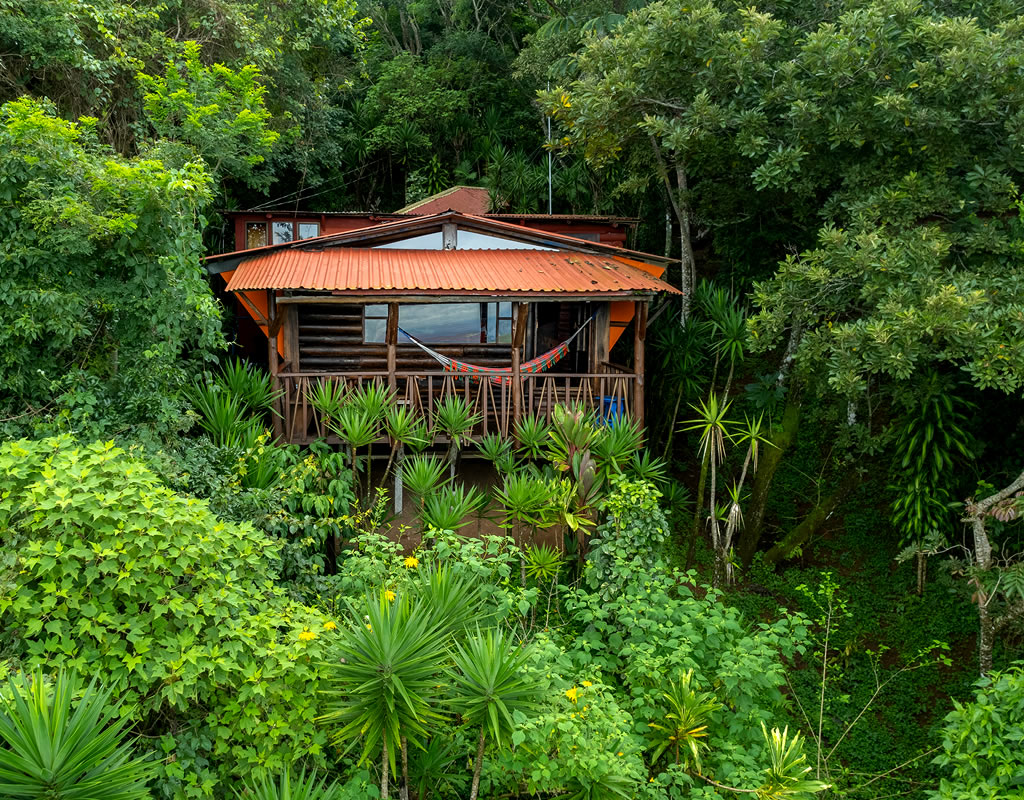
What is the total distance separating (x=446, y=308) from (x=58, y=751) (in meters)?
8.69

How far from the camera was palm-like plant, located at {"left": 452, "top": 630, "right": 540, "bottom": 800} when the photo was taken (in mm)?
4133

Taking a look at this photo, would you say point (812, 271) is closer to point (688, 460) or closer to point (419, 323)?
point (688, 460)

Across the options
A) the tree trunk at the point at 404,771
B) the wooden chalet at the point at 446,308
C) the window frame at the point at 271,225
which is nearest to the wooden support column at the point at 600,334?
the wooden chalet at the point at 446,308

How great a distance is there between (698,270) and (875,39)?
671 cm

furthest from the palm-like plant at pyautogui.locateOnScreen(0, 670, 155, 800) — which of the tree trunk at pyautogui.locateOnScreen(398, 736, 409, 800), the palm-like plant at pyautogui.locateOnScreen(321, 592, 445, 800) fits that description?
the tree trunk at pyautogui.locateOnScreen(398, 736, 409, 800)

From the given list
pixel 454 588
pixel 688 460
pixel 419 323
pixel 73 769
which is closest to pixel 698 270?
pixel 688 460

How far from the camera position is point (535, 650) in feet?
15.8

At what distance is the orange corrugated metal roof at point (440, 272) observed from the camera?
28.4 ft

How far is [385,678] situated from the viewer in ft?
13.1

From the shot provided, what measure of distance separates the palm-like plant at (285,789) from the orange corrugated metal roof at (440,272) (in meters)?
5.45

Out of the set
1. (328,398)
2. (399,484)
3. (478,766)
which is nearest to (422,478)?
(399,484)

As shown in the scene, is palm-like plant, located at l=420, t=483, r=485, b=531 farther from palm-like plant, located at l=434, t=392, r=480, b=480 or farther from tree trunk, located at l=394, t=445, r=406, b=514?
tree trunk, located at l=394, t=445, r=406, b=514

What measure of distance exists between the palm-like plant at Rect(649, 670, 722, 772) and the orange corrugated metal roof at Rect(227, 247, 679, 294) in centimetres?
479

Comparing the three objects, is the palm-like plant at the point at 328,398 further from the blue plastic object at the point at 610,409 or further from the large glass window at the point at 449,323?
the blue plastic object at the point at 610,409
